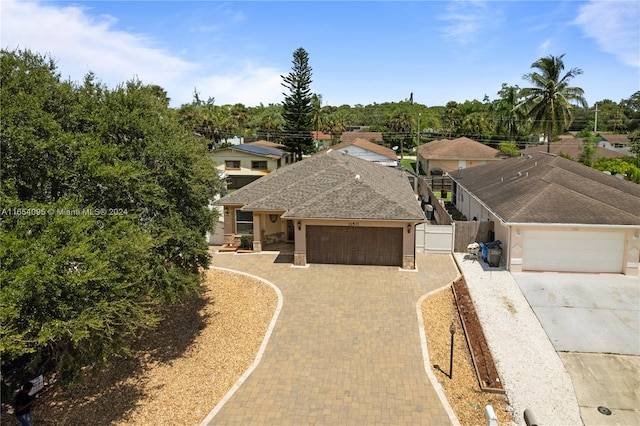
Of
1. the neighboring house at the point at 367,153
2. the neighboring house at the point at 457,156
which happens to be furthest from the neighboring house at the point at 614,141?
the neighboring house at the point at 367,153

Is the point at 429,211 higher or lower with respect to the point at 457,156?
lower

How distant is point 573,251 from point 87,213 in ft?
62.0

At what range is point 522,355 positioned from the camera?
13.0 metres

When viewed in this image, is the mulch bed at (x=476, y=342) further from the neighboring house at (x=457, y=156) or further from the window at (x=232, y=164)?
the neighboring house at (x=457, y=156)

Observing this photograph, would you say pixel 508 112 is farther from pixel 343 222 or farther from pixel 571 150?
pixel 343 222

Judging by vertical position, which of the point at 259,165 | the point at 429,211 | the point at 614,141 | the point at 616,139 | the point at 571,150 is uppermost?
the point at 616,139

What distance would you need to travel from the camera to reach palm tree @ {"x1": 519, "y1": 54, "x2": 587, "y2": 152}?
132 ft

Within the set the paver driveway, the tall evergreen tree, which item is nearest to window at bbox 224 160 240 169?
the tall evergreen tree

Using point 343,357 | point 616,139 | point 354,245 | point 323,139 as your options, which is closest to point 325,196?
point 354,245

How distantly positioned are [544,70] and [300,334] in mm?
38483

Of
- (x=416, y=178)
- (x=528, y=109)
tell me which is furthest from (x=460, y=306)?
(x=528, y=109)

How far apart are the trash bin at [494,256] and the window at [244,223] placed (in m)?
12.5

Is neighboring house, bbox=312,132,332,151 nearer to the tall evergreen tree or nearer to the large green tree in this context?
the tall evergreen tree

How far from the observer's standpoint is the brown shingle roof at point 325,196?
20234 millimetres
